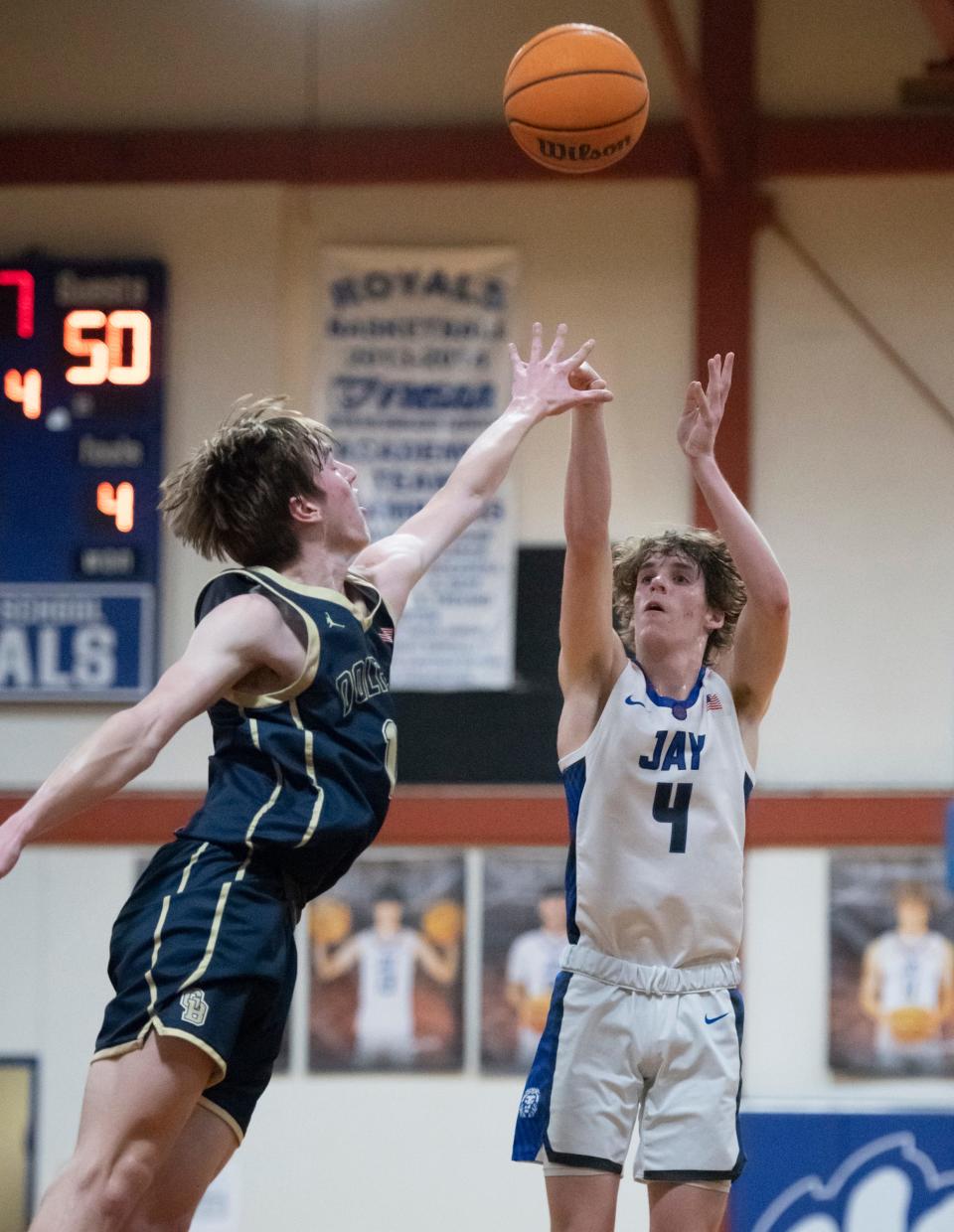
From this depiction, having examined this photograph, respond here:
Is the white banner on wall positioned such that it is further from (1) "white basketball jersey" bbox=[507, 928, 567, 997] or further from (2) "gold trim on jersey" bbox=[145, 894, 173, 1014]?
(2) "gold trim on jersey" bbox=[145, 894, 173, 1014]

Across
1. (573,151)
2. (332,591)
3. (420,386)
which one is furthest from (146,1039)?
(420,386)

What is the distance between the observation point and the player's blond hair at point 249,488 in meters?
3.38

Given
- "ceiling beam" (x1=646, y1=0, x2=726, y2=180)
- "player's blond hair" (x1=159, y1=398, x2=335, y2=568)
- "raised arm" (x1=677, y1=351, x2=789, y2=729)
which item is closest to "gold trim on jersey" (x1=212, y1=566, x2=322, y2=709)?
"player's blond hair" (x1=159, y1=398, x2=335, y2=568)

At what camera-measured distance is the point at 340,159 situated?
794 centimetres

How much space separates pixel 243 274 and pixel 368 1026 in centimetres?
342

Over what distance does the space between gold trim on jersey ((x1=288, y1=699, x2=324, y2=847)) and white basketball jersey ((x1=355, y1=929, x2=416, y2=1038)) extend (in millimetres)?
4439

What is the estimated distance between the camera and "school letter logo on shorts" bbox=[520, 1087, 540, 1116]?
3514 mm

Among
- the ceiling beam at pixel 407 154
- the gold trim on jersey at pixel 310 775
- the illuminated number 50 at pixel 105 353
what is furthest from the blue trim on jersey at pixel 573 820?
the ceiling beam at pixel 407 154

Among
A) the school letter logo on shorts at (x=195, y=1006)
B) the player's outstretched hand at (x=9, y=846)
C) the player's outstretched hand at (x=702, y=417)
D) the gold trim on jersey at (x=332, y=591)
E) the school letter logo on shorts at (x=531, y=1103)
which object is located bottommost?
the school letter logo on shorts at (x=531, y=1103)

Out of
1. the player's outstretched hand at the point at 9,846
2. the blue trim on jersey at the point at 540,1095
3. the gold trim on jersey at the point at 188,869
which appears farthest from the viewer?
the blue trim on jersey at the point at 540,1095

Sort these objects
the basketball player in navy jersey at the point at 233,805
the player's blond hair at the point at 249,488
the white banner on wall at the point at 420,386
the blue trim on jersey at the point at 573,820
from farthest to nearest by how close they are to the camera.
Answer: the white banner on wall at the point at 420,386
the blue trim on jersey at the point at 573,820
the player's blond hair at the point at 249,488
the basketball player in navy jersey at the point at 233,805

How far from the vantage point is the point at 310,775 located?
317 cm

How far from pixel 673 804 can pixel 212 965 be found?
105cm

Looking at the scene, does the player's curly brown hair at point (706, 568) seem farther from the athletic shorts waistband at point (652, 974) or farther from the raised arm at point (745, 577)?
the athletic shorts waistband at point (652, 974)
